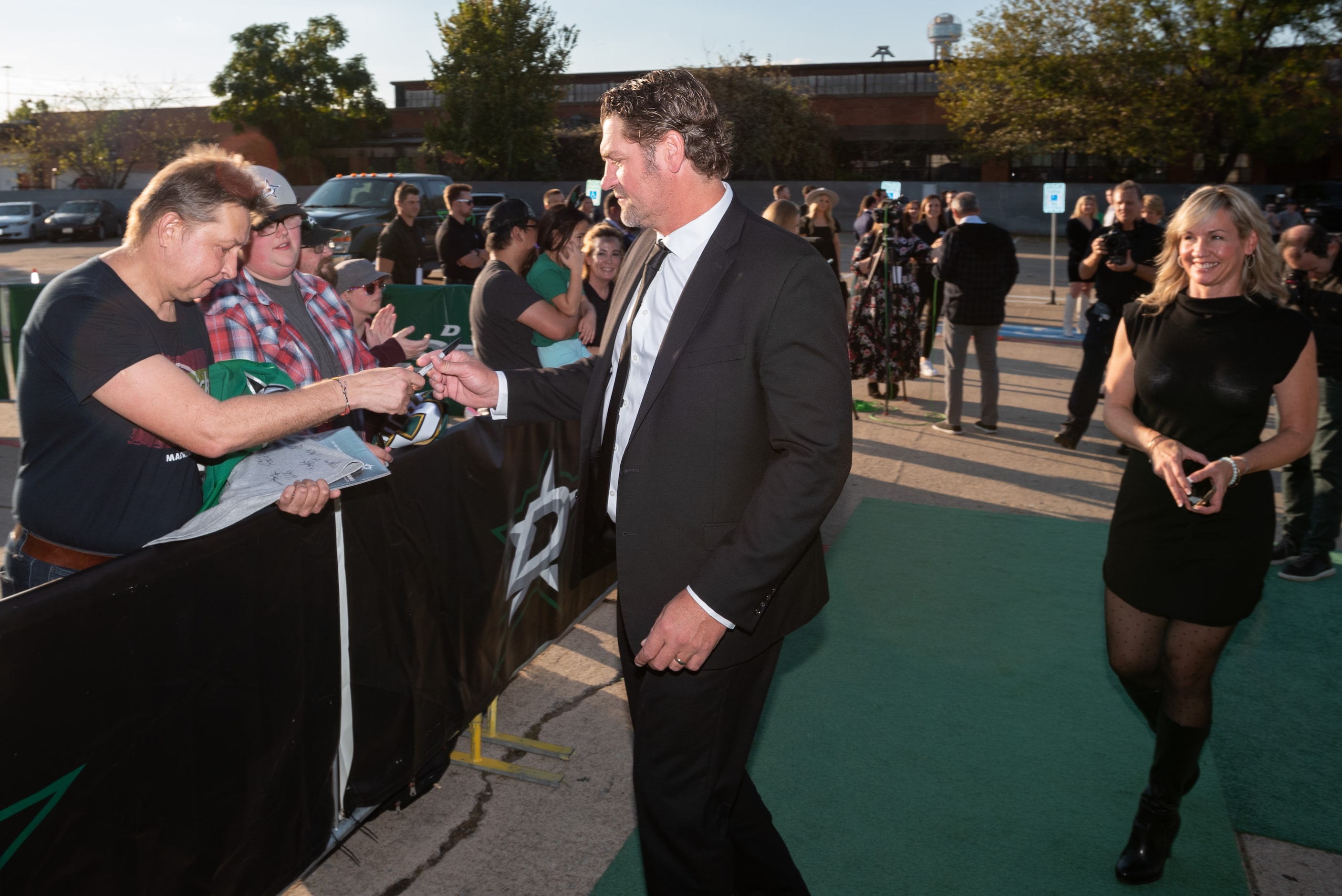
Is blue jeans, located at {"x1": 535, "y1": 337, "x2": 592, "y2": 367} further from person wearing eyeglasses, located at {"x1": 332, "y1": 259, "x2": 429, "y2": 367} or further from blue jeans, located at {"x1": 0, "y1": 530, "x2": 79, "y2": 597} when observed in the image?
blue jeans, located at {"x1": 0, "y1": 530, "x2": 79, "y2": 597}

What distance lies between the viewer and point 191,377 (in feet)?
8.34

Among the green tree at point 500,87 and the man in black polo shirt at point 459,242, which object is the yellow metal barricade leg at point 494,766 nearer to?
the man in black polo shirt at point 459,242

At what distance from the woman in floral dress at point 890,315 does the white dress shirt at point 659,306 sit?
7552 mm

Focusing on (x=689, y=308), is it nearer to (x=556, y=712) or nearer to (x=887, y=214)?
(x=556, y=712)

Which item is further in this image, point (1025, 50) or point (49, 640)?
point (1025, 50)

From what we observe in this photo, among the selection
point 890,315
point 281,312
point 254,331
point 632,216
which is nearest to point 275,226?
point 281,312

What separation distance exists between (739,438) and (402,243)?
9.63 meters

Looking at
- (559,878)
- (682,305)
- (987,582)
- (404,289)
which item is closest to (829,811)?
(559,878)

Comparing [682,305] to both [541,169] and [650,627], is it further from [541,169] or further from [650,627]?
[541,169]

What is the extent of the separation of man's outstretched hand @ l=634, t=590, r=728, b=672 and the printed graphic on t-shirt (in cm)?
130

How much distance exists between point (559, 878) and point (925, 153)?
1777 inches

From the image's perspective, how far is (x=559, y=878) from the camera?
3236 mm

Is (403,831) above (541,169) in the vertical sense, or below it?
below

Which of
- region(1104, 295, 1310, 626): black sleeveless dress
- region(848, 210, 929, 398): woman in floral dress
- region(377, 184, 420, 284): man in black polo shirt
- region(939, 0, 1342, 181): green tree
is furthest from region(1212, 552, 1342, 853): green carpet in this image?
region(939, 0, 1342, 181): green tree
